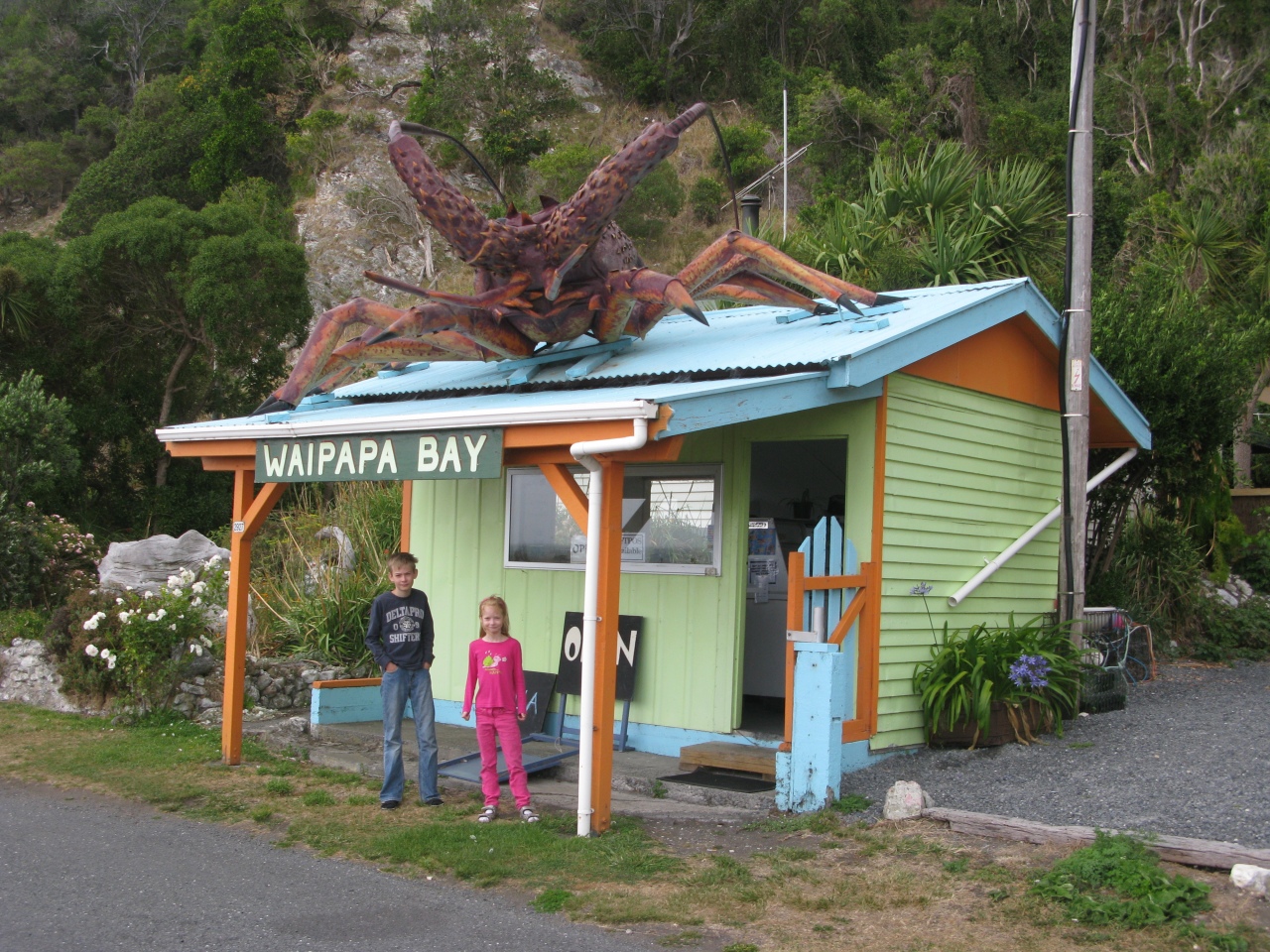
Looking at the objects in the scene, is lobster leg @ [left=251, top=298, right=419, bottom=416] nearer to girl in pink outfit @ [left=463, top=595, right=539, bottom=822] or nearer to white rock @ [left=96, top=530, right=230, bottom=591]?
girl in pink outfit @ [left=463, top=595, right=539, bottom=822]

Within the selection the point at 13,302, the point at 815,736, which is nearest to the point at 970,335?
the point at 815,736

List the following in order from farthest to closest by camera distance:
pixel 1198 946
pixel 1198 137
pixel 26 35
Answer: pixel 26 35
pixel 1198 137
pixel 1198 946

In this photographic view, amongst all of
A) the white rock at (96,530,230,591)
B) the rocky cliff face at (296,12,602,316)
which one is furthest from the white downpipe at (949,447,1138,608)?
the rocky cliff face at (296,12,602,316)

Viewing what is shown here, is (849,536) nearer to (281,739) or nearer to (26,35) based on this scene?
(281,739)

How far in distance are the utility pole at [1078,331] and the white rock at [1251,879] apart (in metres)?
4.77

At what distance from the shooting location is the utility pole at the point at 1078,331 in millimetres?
9742

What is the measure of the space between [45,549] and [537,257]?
9.82 meters

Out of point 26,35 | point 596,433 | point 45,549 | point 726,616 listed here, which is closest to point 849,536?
point 726,616

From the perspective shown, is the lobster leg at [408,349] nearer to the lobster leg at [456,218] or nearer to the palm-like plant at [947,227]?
the lobster leg at [456,218]

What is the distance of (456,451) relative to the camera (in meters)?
6.79

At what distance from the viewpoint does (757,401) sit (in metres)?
6.88

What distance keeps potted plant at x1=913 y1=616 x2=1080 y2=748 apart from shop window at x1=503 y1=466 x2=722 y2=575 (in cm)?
181

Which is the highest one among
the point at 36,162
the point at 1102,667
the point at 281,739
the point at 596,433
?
the point at 36,162

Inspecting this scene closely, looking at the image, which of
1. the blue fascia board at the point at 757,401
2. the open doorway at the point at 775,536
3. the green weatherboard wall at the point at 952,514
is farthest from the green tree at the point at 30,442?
the green weatherboard wall at the point at 952,514
